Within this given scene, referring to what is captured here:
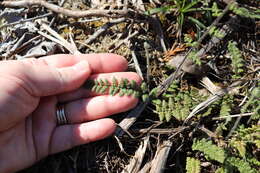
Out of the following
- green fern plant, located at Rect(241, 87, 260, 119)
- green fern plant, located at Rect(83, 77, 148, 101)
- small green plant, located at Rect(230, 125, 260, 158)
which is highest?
green fern plant, located at Rect(83, 77, 148, 101)

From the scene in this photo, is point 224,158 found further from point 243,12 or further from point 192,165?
point 243,12

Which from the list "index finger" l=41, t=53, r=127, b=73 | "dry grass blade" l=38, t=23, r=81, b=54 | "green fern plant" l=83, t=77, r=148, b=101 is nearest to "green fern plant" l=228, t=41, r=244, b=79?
"green fern plant" l=83, t=77, r=148, b=101

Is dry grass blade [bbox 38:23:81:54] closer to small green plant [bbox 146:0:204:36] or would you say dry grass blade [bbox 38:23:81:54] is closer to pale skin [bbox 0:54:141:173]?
pale skin [bbox 0:54:141:173]

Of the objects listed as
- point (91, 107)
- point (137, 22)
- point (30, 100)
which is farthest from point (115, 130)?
point (137, 22)

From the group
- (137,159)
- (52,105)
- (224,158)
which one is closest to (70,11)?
(52,105)

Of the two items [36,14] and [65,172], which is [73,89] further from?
[36,14]

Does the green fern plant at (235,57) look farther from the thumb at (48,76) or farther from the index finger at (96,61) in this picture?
the thumb at (48,76)
